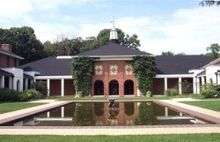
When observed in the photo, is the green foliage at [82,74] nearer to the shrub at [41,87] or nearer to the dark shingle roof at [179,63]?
the shrub at [41,87]

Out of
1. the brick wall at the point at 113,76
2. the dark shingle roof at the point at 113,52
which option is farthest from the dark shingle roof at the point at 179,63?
the dark shingle roof at the point at 113,52

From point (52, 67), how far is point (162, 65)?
13431 millimetres

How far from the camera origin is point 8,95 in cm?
3759

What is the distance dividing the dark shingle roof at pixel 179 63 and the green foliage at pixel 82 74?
8.54 metres

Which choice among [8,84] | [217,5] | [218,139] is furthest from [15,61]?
[218,139]

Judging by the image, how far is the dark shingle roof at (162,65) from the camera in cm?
5372

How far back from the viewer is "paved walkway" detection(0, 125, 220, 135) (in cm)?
1407

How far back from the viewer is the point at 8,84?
44469 mm

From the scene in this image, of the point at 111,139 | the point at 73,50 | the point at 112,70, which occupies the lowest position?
the point at 111,139

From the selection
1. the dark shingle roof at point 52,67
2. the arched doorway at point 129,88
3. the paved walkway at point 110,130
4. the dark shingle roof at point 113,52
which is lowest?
the paved walkway at point 110,130

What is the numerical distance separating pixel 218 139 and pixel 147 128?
11.2 feet

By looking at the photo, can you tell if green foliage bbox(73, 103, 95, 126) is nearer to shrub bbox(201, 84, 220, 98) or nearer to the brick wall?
shrub bbox(201, 84, 220, 98)

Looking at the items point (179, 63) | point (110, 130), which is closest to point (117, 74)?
point (179, 63)

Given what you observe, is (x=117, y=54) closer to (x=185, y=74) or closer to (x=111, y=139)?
(x=185, y=74)
